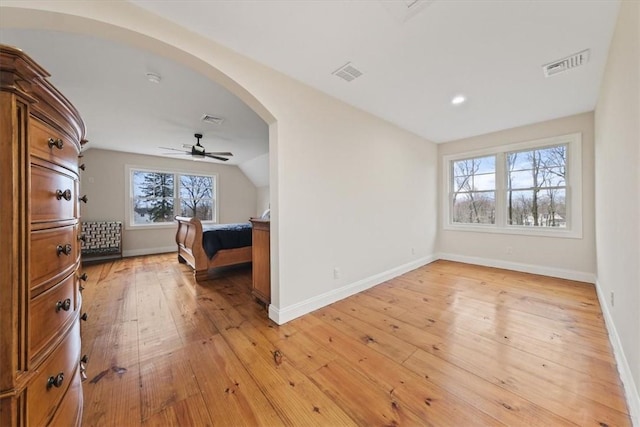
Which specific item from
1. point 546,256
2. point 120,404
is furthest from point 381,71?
point 546,256

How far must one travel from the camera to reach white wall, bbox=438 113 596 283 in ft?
10.9

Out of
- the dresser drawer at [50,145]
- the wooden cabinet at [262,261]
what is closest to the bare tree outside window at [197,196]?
the wooden cabinet at [262,261]

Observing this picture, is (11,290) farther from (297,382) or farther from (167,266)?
(167,266)

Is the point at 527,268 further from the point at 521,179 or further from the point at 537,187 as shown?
the point at 521,179

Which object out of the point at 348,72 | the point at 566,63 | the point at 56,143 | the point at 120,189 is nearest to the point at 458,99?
the point at 566,63

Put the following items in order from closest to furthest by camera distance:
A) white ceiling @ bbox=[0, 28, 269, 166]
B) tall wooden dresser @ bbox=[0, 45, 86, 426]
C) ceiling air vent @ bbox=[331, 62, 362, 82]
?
1. tall wooden dresser @ bbox=[0, 45, 86, 426]
2. white ceiling @ bbox=[0, 28, 269, 166]
3. ceiling air vent @ bbox=[331, 62, 362, 82]

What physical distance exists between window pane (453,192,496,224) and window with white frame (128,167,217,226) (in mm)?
6097

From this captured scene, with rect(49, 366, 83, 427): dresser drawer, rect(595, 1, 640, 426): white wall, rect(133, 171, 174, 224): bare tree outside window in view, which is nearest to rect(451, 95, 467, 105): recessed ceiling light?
rect(595, 1, 640, 426): white wall

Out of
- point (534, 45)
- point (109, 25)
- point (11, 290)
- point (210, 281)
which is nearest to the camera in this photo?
point (11, 290)

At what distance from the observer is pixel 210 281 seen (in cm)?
349

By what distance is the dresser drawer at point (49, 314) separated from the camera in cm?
75

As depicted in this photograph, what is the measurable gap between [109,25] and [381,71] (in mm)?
2096

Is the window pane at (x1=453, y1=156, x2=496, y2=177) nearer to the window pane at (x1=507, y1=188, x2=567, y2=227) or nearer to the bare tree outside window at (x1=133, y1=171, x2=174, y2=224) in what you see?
the window pane at (x1=507, y1=188, x2=567, y2=227)

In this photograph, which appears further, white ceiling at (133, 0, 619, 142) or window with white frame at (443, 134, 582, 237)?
window with white frame at (443, 134, 582, 237)
